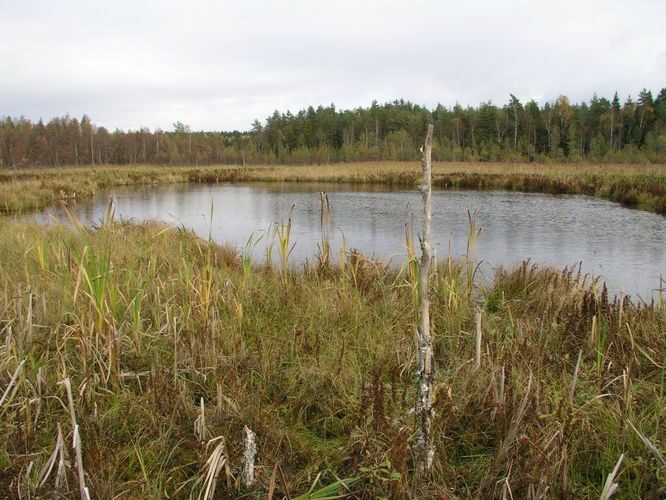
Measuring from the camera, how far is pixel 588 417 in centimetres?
223

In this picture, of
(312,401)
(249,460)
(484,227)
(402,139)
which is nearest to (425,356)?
(249,460)

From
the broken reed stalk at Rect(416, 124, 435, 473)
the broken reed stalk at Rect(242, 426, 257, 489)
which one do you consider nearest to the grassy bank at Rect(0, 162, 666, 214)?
the broken reed stalk at Rect(242, 426, 257, 489)

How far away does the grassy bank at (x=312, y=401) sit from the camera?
1.85m

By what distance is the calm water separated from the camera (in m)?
7.23

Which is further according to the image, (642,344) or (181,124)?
(181,124)

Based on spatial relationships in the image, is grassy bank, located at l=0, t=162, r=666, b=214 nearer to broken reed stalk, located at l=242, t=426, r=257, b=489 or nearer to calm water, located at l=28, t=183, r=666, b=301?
calm water, located at l=28, t=183, r=666, b=301

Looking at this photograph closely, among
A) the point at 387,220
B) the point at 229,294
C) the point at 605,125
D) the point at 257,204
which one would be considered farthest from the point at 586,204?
the point at 605,125

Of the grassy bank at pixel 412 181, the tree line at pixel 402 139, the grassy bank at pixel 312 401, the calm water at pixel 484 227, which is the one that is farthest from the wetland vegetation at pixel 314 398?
the tree line at pixel 402 139

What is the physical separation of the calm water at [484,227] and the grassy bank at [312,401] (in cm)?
100

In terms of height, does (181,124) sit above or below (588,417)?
above

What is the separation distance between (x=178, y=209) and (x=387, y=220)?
7.06 meters

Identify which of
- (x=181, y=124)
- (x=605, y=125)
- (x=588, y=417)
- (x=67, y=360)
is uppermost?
(x=181, y=124)

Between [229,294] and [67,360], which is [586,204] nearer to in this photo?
[229,294]

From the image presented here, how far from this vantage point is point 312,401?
251 centimetres
